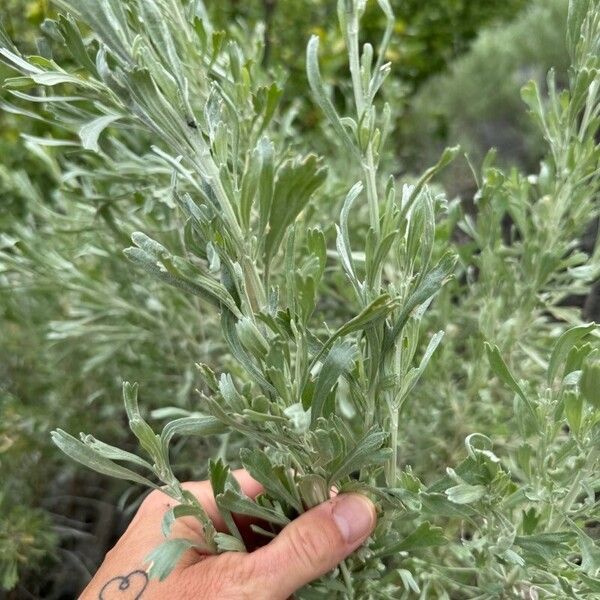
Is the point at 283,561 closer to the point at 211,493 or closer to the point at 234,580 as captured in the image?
the point at 234,580

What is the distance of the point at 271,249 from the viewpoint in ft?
2.14

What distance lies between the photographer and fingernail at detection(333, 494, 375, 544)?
0.66 metres

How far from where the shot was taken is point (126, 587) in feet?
2.62

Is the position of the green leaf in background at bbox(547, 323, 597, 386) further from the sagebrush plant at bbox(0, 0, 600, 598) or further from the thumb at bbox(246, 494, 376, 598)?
the thumb at bbox(246, 494, 376, 598)

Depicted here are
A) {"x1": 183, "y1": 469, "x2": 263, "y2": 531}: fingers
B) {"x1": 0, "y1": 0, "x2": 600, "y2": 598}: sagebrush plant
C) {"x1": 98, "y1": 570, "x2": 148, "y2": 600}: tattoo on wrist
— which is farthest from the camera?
{"x1": 183, "y1": 469, "x2": 263, "y2": 531}: fingers

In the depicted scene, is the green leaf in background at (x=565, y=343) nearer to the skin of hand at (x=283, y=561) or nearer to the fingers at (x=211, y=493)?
the skin of hand at (x=283, y=561)

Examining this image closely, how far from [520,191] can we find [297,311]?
1.54 ft

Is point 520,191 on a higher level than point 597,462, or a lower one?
higher

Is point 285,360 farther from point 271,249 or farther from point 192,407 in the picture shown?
point 192,407

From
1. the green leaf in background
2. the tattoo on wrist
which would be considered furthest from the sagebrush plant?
the tattoo on wrist

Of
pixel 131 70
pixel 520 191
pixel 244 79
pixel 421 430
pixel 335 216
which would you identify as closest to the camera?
pixel 131 70

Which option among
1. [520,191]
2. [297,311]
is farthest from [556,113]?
[297,311]

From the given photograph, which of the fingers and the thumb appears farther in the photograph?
the fingers

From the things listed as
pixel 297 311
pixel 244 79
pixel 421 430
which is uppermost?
pixel 244 79
